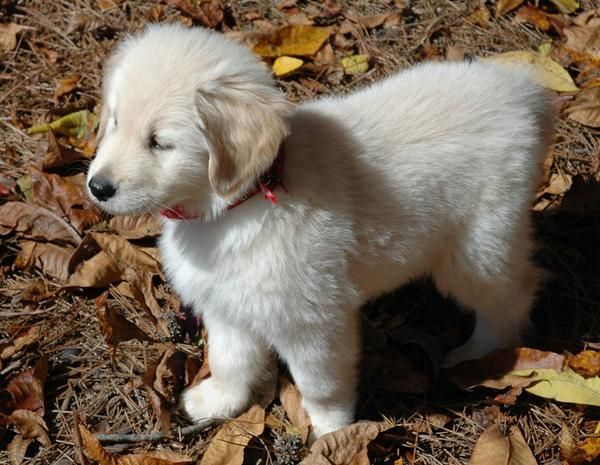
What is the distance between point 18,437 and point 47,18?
250 cm

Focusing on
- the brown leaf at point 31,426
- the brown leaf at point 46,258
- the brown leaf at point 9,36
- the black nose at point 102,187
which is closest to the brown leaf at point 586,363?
the black nose at point 102,187

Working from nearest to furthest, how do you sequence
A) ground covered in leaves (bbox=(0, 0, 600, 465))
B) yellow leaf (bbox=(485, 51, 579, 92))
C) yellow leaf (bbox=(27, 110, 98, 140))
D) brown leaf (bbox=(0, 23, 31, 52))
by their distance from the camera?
ground covered in leaves (bbox=(0, 0, 600, 465))
yellow leaf (bbox=(27, 110, 98, 140))
yellow leaf (bbox=(485, 51, 579, 92))
brown leaf (bbox=(0, 23, 31, 52))

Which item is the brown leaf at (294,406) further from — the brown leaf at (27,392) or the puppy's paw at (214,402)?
the brown leaf at (27,392)

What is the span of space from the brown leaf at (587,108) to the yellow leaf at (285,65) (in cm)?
144

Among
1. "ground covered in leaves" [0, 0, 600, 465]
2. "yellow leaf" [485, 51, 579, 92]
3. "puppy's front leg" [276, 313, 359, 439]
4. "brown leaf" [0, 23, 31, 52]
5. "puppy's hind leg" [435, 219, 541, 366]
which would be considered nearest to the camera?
"puppy's front leg" [276, 313, 359, 439]

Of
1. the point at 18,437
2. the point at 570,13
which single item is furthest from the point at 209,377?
the point at 570,13

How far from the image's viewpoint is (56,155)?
11.7 ft

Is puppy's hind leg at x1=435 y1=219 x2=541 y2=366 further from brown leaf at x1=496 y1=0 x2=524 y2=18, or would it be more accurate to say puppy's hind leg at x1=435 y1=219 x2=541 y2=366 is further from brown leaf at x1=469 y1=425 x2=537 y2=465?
brown leaf at x1=496 y1=0 x2=524 y2=18

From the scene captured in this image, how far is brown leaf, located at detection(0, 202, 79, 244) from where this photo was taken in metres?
3.37

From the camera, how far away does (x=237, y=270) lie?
2.25 m

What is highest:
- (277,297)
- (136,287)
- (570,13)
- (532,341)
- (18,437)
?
(570,13)

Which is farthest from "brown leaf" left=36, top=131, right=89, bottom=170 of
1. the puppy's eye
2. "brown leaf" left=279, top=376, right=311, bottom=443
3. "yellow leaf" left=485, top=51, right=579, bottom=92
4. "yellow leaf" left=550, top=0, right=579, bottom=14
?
"yellow leaf" left=550, top=0, right=579, bottom=14

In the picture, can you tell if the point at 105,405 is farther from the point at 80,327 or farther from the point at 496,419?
the point at 496,419

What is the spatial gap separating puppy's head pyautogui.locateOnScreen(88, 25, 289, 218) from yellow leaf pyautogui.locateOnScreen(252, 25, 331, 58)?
1873 millimetres
